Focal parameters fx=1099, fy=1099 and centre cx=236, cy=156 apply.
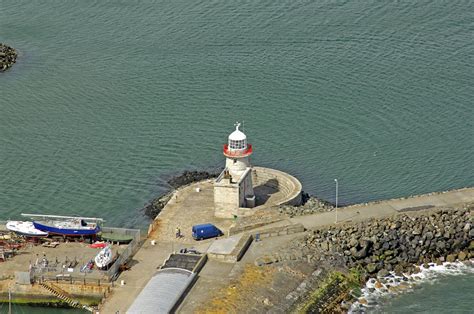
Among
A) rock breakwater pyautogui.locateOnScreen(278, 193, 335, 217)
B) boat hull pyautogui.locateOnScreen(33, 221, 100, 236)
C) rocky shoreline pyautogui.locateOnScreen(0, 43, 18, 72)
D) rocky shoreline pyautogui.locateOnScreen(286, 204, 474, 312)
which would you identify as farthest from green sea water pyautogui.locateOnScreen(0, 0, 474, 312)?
rocky shoreline pyautogui.locateOnScreen(286, 204, 474, 312)

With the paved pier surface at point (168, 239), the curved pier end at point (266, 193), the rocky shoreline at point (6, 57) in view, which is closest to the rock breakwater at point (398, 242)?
the curved pier end at point (266, 193)

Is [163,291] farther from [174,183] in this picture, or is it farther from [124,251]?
[174,183]

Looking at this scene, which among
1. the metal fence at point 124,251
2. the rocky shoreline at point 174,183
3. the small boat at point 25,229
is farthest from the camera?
the rocky shoreline at point 174,183

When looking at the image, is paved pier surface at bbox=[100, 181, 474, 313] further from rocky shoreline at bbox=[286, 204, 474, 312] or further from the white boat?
rocky shoreline at bbox=[286, 204, 474, 312]

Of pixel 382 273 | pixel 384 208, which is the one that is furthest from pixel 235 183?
pixel 382 273

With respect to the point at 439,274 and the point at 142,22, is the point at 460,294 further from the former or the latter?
the point at 142,22

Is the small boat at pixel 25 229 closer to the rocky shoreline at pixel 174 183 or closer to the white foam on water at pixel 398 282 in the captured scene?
the rocky shoreline at pixel 174 183
